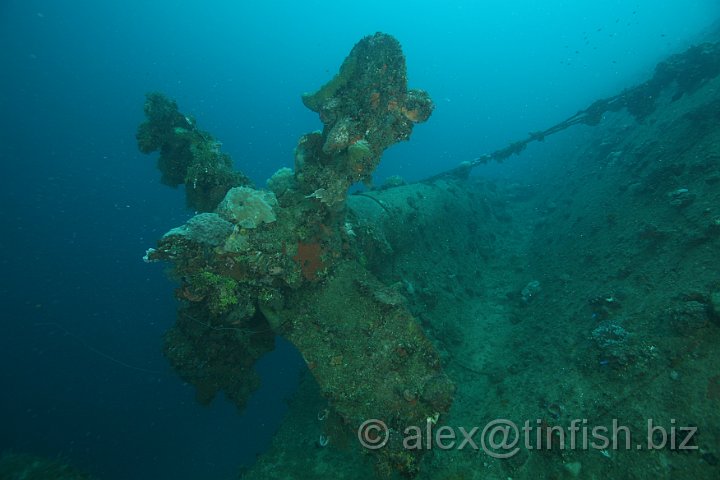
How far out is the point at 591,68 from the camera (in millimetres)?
110062

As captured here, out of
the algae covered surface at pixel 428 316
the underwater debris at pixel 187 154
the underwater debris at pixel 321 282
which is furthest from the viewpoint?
the underwater debris at pixel 187 154

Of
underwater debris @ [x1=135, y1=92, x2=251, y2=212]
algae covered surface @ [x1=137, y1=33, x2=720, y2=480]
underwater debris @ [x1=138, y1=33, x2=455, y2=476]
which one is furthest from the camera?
underwater debris @ [x1=135, y1=92, x2=251, y2=212]

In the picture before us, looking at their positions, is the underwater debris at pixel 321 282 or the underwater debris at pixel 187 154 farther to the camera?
the underwater debris at pixel 187 154

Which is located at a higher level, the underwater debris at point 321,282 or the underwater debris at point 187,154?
the underwater debris at point 187,154

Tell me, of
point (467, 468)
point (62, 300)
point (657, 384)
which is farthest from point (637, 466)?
point (62, 300)

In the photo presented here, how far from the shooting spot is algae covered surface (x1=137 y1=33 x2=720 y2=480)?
423 centimetres

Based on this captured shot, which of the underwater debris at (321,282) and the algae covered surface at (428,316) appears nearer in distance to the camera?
the algae covered surface at (428,316)

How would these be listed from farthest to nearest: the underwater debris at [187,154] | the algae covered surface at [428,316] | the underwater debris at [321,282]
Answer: the underwater debris at [187,154], the underwater debris at [321,282], the algae covered surface at [428,316]

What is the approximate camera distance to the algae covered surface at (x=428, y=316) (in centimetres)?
423

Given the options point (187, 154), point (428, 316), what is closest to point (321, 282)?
point (428, 316)

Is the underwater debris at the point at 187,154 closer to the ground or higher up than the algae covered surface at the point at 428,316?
higher up

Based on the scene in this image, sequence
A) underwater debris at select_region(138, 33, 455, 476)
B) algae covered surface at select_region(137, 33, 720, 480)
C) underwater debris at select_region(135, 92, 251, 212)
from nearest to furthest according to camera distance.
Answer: algae covered surface at select_region(137, 33, 720, 480)
underwater debris at select_region(138, 33, 455, 476)
underwater debris at select_region(135, 92, 251, 212)

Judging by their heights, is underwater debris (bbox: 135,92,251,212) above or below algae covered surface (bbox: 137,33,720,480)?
above

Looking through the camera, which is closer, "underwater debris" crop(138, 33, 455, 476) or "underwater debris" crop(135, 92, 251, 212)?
"underwater debris" crop(138, 33, 455, 476)
